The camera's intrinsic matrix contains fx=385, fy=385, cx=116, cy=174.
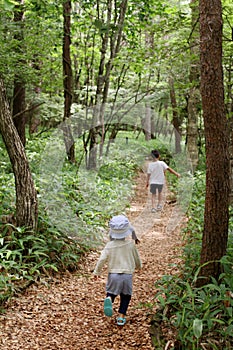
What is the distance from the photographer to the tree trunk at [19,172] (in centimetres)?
552

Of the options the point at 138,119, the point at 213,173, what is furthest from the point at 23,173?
the point at 138,119

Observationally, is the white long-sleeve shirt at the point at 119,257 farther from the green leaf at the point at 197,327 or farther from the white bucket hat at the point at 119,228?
the green leaf at the point at 197,327

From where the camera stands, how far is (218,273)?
418cm

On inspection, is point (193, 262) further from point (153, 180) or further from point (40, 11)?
point (40, 11)

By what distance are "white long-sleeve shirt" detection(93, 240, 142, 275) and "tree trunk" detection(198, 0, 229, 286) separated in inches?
35.1

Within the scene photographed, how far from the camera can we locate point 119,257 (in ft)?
15.0

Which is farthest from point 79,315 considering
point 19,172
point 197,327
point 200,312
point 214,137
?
point 214,137

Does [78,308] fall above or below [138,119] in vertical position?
below

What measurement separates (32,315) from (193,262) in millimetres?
2213

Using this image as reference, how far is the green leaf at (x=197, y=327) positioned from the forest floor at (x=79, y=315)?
0.50m

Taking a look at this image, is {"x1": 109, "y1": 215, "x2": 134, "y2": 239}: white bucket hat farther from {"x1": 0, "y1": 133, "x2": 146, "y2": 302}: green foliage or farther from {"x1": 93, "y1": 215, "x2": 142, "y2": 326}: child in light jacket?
{"x1": 0, "y1": 133, "x2": 146, "y2": 302}: green foliage

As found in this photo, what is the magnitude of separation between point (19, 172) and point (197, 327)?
3432mm

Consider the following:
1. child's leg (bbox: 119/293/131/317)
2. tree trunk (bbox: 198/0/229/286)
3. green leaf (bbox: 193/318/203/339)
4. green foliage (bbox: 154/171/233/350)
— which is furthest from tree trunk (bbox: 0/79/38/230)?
green leaf (bbox: 193/318/203/339)

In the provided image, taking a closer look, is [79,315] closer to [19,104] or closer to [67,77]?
[19,104]
